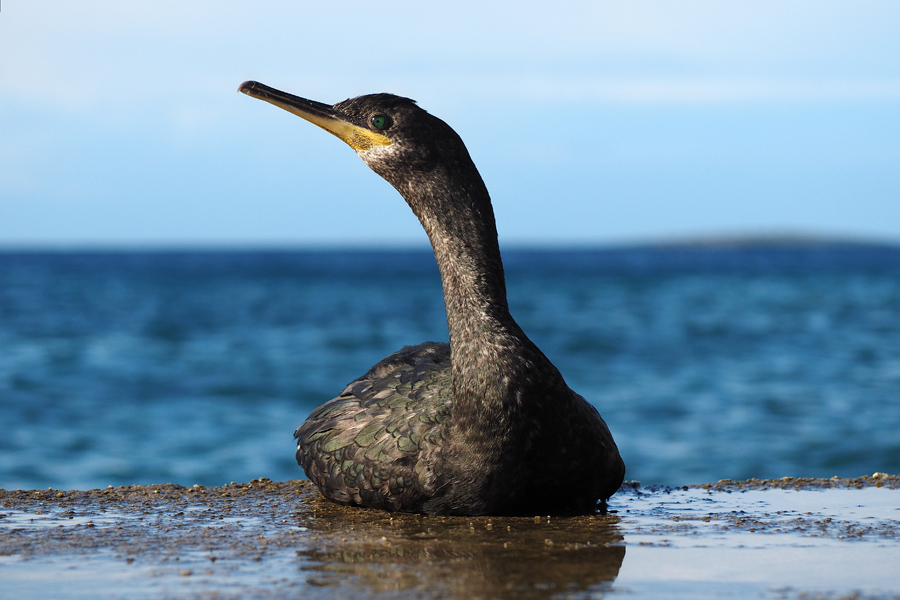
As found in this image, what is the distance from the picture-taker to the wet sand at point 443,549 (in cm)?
304

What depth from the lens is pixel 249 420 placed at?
15367 mm

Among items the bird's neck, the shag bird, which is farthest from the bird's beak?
the bird's neck

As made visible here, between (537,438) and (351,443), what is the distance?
3.12 feet

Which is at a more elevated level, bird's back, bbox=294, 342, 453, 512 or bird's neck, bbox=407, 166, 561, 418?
bird's neck, bbox=407, 166, 561, 418

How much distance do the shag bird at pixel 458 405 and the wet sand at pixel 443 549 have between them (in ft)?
0.46

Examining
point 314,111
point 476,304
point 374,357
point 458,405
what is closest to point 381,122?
point 314,111

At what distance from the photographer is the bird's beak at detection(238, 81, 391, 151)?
4.63m

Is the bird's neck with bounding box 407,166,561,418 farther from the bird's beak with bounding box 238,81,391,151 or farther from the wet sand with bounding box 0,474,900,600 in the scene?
the wet sand with bounding box 0,474,900,600

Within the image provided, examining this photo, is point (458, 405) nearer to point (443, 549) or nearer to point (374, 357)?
point (443, 549)

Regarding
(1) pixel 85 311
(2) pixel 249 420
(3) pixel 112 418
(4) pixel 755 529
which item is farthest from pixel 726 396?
(1) pixel 85 311

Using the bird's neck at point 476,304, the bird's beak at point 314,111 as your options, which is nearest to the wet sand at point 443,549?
the bird's neck at point 476,304

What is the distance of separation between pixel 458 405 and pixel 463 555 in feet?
2.76

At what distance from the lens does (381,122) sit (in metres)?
4.51

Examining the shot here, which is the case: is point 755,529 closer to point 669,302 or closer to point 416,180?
point 416,180
